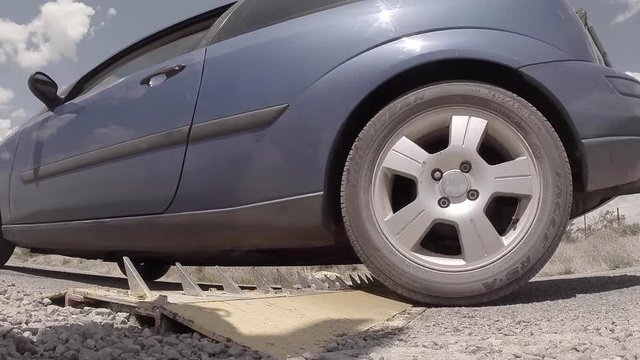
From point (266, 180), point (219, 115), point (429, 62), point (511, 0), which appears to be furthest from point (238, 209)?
point (511, 0)

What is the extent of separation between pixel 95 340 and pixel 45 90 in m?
2.45

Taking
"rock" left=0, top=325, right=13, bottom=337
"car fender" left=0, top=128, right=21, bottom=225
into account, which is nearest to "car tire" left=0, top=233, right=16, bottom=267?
"car fender" left=0, top=128, right=21, bottom=225

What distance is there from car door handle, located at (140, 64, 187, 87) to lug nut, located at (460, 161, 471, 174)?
153cm

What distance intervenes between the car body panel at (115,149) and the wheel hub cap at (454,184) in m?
1.30

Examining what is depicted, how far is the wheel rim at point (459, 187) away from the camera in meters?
2.41

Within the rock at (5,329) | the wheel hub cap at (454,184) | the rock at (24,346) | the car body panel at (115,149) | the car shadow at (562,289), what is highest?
the car body panel at (115,149)

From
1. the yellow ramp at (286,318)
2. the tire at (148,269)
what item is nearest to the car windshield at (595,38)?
the yellow ramp at (286,318)

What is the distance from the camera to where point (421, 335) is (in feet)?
6.53

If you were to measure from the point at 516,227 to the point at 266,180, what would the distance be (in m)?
1.15

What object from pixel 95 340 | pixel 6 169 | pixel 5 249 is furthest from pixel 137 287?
pixel 5 249

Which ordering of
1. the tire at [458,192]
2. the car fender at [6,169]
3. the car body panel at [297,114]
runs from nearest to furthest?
the tire at [458,192] < the car body panel at [297,114] < the car fender at [6,169]

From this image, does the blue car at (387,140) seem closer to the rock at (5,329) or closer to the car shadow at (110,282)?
the car shadow at (110,282)

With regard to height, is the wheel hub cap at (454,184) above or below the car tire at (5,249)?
above

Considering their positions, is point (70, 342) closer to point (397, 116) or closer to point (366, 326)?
point (366, 326)
